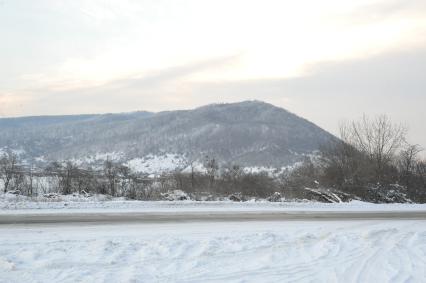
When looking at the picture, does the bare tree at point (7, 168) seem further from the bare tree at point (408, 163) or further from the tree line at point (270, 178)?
the bare tree at point (408, 163)

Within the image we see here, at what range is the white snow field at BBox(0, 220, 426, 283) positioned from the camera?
920 centimetres

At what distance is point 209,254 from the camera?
1095 cm

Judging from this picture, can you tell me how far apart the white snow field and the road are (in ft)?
4.95

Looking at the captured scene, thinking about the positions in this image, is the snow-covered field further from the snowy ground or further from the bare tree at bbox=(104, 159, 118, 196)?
the bare tree at bbox=(104, 159, 118, 196)

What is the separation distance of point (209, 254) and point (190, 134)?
145 m

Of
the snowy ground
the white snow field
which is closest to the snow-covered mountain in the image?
the snowy ground

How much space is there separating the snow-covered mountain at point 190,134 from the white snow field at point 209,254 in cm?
10863

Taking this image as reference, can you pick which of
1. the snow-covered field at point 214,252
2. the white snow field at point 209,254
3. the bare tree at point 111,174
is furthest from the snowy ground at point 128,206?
the white snow field at point 209,254

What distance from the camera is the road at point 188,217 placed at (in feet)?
53.0

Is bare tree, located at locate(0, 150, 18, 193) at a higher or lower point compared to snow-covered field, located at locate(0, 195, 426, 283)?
higher

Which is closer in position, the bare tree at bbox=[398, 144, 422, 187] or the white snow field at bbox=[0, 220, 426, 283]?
the white snow field at bbox=[0, 220, 426, 283]

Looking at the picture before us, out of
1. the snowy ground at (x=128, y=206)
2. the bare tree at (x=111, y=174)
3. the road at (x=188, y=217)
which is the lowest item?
the road at (x=188, y=217)

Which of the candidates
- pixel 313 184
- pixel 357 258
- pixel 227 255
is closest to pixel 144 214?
pixel 227 255

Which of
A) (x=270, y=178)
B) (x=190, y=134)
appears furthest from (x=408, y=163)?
(x=190, y=134)
